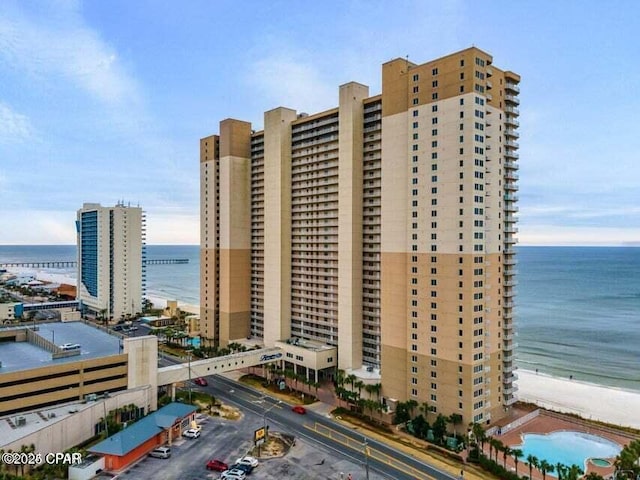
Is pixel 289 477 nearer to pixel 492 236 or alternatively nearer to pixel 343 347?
pixel 343 347

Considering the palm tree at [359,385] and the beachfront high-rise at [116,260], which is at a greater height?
the beachfront high-rise at [116,260]

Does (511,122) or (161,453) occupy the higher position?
(511,122)

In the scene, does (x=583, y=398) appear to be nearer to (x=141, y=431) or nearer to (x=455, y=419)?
(x=455, y=419)

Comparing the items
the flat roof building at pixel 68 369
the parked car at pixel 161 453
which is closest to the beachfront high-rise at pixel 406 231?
the flat roof building at pixel 68 369

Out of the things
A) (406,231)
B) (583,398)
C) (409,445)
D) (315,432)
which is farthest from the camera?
(583,398)

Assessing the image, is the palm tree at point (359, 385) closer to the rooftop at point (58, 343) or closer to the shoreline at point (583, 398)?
the shoreline at point (583, 398)

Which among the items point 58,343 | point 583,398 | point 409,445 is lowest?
point 583,398

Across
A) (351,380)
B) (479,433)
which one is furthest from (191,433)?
(479,433)
